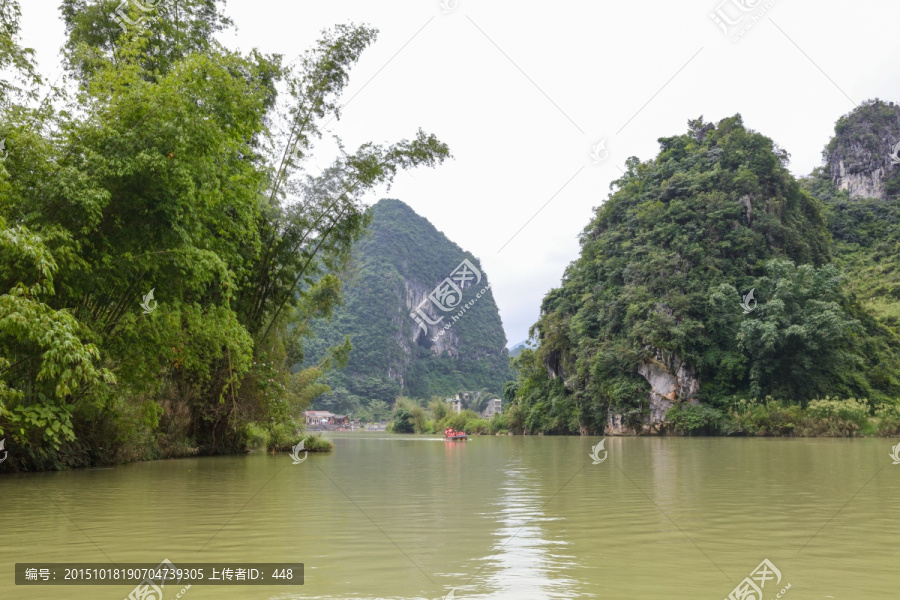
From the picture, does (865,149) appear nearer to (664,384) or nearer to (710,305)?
(710,305)

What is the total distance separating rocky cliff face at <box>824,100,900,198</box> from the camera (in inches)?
2293

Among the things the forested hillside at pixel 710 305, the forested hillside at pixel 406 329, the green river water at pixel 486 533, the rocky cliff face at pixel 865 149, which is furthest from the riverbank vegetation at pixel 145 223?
the forested hillside at pixel 406 329

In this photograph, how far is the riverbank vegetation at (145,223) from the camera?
814 cm

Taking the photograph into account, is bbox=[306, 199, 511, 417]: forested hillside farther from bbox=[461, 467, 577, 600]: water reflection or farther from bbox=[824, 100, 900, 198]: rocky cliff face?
bbox=[461, 467, 577, 600]: water reflection

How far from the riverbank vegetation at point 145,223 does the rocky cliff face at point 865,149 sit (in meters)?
56.0

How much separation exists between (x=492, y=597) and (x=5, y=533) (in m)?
4.19

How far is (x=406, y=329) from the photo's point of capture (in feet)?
371

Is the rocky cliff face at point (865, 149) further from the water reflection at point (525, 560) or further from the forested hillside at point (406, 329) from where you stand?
the water reflection at point (525, 560)

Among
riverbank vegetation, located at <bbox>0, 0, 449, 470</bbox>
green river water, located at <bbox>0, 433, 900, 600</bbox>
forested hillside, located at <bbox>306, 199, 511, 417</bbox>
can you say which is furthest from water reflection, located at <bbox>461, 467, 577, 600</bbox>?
forested hillside, located at <bbox>306, 199, 511, 417</bbox>

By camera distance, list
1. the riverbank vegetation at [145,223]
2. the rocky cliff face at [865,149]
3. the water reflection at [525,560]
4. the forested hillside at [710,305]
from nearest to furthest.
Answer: the water reflection at [525,560]
the riverbank vegetation at [145,223]
the forested hillside at [710,305]
the rocky cliff face at [865,149]

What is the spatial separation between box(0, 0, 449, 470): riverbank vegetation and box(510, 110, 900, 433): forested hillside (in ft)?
84.2

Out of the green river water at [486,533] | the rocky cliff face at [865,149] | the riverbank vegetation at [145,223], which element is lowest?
the green river water at [486,533]

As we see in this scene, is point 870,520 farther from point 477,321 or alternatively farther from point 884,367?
point 477,321

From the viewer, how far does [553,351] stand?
48875 mm
